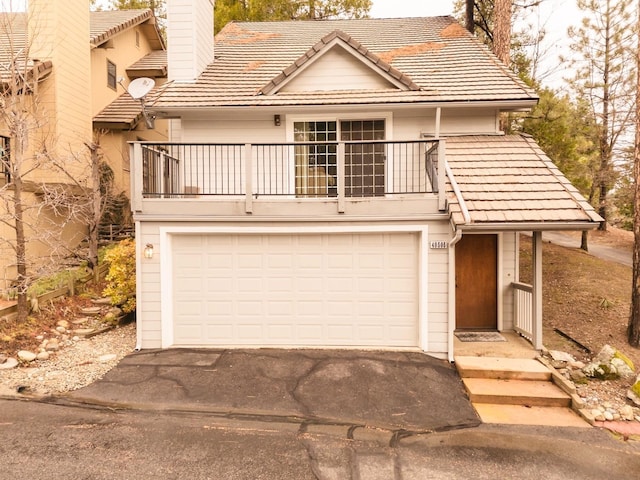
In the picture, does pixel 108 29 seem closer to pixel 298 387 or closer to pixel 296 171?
pixel 296 171

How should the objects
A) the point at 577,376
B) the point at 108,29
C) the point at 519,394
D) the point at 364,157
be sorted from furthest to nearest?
the point at 108,29
the point at 364,157
the point at 577,376
the point at 519,394

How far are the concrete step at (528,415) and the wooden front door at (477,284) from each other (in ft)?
9.37

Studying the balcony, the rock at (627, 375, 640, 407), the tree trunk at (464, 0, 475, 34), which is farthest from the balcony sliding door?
the tree trunk at (464, 0, 475, 34)

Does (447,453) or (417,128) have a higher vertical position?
(417,128)

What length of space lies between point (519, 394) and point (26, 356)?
26.5 ft

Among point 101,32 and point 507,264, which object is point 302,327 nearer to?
point 507,264

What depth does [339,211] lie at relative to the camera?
704cm

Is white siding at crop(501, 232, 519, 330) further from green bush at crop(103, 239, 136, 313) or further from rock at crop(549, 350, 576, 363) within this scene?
green bush at crop(103, 239, 136, 313)

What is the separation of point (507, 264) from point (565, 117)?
24.4ft

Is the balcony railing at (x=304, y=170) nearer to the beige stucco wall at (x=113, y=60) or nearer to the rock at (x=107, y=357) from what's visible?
Result: the rock at (x=107, y=357)

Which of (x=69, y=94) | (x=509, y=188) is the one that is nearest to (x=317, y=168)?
(x=509, y=188)

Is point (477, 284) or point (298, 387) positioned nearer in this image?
point (298, 387)

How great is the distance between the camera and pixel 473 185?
7121mm

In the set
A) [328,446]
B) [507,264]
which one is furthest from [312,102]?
[328,446]
